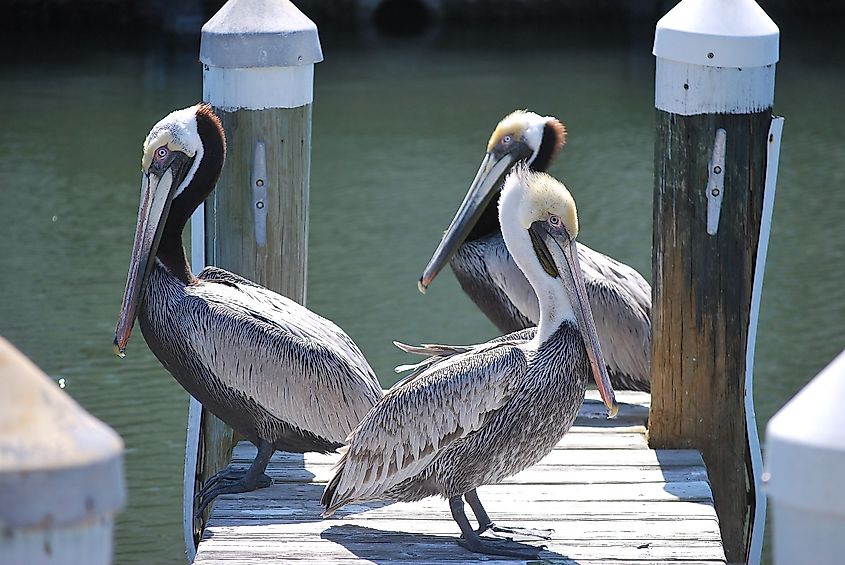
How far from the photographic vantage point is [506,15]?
63.0ft

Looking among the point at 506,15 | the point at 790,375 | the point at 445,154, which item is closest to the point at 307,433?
the point at 790,375

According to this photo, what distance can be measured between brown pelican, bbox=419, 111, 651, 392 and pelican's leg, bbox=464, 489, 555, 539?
137cm

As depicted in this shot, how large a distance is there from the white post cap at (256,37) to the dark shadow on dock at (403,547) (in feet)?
5.06

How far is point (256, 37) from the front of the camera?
4555 mm

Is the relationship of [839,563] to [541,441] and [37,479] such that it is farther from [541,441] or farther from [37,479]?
[541,441]

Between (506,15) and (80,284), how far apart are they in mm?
11383

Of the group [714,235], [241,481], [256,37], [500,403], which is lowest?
[241,481]

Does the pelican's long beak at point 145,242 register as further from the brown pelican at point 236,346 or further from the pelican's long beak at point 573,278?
the pelican's long beak at point 573,278

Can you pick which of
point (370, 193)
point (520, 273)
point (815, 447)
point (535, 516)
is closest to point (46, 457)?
point (815, 447)

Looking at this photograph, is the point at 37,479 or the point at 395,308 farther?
the point at 395,308

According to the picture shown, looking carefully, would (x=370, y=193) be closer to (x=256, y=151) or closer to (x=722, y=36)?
(x=256, y=151)

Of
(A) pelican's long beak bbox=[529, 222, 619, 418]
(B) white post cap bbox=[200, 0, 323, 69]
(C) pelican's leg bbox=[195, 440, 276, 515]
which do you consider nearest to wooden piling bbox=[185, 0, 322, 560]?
(B) white post cap bbox=[200, 0, 323, 69]

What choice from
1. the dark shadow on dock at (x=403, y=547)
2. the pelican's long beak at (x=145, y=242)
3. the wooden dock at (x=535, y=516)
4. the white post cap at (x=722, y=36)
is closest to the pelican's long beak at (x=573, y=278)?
the wooden dock at (x=535, y=516)

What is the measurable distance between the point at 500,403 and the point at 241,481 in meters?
0.95
